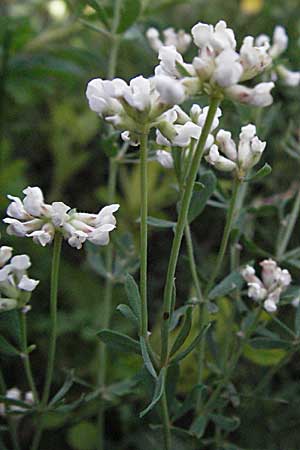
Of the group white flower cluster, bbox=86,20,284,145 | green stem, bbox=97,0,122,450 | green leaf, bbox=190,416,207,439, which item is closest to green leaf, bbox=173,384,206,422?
green leaf, bbox=190,416,207,439

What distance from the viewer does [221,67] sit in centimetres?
51

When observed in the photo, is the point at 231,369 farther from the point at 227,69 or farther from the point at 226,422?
the point at 227,69

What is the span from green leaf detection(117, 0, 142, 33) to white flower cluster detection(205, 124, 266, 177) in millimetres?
327

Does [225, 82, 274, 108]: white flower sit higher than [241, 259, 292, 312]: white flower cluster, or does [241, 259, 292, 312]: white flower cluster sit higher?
[225, 82, 274, 108]: white flower

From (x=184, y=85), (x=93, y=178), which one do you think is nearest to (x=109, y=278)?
(x=184, y=85)

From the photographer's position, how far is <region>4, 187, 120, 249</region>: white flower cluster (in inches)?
23.3

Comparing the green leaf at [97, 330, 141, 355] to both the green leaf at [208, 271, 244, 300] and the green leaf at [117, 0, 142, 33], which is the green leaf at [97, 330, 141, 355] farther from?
the green leaf at [117, 0, 142, 33]

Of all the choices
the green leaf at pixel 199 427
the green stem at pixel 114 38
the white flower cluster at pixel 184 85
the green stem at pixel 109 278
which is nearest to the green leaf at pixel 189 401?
the green leaf at pixel 199 427

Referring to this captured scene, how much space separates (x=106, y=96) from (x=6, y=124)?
3.07 ft

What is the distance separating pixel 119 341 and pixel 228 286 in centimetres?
17

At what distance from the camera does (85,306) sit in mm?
1249

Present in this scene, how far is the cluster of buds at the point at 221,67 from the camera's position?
510mm

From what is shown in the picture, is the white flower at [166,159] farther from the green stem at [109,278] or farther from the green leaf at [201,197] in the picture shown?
the green stem at [109,278]

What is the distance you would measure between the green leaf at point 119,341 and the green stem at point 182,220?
27mm
